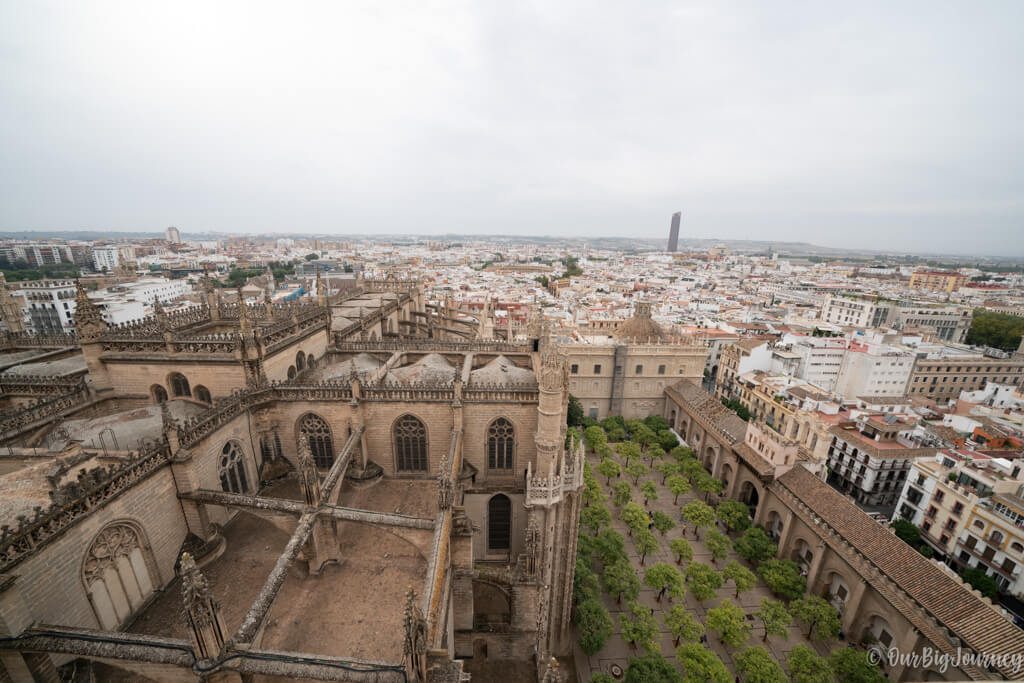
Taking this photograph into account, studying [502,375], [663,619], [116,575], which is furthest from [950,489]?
[116,575]

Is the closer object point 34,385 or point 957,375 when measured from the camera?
point 34,385

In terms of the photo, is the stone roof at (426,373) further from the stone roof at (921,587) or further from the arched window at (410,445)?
the stone roof at (921,587)

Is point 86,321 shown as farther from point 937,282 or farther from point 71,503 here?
point 937,282

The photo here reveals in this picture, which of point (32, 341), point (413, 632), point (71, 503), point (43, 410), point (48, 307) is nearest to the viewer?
point (413, 632)

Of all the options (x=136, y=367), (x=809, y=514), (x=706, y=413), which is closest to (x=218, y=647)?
(x=136, y=367)

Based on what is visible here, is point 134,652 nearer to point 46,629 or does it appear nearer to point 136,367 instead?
point 46,629
